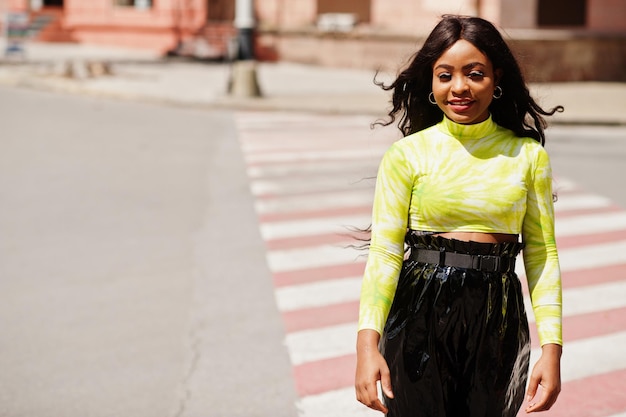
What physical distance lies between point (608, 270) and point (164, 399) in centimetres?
422

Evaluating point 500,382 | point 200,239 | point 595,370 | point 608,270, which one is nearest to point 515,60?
point 500,382

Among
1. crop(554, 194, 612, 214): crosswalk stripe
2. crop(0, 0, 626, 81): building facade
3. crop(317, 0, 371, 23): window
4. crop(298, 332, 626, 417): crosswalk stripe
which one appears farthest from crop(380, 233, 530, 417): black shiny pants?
crop(317, 0, 371, 23): window

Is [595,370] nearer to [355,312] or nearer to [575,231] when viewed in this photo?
[355,312]

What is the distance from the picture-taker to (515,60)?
9.66 feet

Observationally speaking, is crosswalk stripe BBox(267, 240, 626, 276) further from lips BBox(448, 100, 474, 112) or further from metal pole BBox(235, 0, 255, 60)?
metal pole BBox(235, 0, 255, 60)

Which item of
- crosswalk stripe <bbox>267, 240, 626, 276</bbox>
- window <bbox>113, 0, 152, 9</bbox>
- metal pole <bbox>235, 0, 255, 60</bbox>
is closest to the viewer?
crosswalk stripe <bbox>267, 240, 626, 276</bbox>

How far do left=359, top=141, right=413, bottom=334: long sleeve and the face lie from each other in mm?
204

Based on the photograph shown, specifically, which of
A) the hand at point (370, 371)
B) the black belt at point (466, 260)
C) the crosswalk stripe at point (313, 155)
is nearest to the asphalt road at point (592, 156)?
the crosswalk stripe at point (313, 155)

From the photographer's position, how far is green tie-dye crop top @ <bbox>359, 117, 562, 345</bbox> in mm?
2822

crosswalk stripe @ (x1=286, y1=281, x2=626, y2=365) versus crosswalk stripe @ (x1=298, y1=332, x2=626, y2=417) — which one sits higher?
crosswalk stripe @ (x1=298, y1=332, x2=626, y2=417)

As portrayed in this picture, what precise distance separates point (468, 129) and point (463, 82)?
0.15m

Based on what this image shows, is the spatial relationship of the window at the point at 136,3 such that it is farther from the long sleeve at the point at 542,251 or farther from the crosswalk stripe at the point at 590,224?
the long sleeve at the point at 542,251

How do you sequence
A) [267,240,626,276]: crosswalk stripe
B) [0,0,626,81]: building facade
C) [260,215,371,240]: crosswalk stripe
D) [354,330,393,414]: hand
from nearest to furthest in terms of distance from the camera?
[354,330,393,414]: hand < [267,240,626,276]: crosswalk stripe < [260,215,371,240]: crosswalk stripe < [0,0,626,81]: building facade

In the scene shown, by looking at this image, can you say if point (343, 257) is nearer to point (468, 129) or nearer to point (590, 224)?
point (590, 224)
